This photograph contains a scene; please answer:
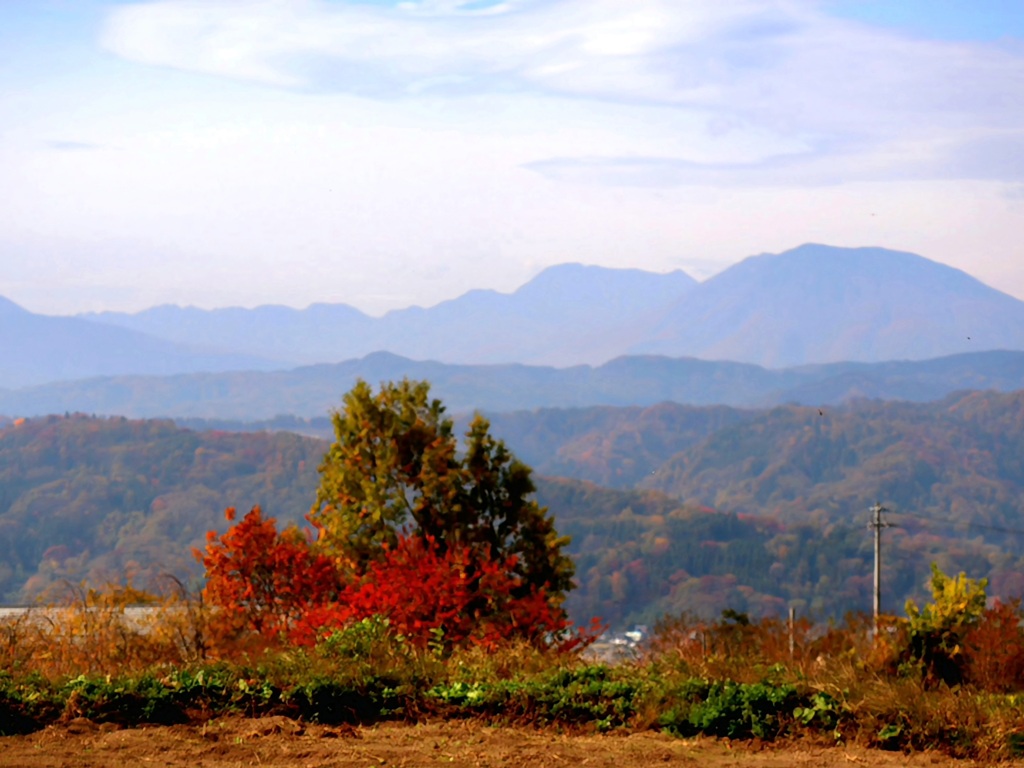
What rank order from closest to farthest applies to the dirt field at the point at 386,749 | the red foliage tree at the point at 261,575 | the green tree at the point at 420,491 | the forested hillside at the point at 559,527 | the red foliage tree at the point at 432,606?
the dirt field at the point at 386,749 < the red foliage tree at the point at 432,606 < the red foliage tree at the point at 261,575 < the green tree at the point at 420,491 < the forested hillside at the point at 559,527

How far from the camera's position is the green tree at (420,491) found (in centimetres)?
1861

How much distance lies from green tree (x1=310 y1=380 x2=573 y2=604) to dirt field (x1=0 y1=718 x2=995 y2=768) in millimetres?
10941

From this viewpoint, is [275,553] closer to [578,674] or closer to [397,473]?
[397,473]

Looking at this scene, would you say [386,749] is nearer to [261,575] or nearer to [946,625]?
[946,625]

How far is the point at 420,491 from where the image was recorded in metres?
19.4

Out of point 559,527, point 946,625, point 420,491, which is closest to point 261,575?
point 420,491

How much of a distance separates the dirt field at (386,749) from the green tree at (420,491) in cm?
1094

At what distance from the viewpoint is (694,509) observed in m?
171

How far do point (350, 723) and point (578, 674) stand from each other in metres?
1.46

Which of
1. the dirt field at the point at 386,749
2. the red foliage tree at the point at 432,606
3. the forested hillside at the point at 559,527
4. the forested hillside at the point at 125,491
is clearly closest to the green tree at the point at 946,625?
the dirt field at the point at 386,749

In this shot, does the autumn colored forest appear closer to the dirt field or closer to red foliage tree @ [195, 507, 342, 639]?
red foliage tree @ [195, 507, 342, 639]

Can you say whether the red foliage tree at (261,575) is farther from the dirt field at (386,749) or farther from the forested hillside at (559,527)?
the forested hillside at (559,527)

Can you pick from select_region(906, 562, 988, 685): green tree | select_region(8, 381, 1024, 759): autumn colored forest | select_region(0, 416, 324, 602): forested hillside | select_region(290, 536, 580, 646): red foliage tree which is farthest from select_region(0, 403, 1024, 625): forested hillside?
select_region(906, 562, 988, 685): green tree

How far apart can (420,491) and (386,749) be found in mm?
12789
